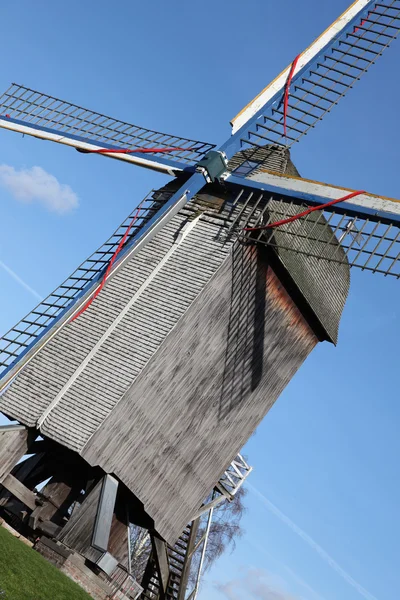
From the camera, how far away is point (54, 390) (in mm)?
16500

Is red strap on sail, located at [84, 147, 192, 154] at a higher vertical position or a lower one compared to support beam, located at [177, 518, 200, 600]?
higher

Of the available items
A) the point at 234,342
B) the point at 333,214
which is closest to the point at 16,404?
the point at 234,342

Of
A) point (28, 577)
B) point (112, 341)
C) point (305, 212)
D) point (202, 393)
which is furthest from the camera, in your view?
point (202, 393)

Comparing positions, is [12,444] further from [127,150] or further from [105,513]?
[127,150]

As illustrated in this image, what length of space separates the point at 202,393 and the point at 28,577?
5.82 m

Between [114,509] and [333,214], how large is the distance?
7.26 meters

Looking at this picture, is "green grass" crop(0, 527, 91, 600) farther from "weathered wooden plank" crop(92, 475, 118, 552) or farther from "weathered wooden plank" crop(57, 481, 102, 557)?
"weathered wooden plank" crop(92, 475, 118, 552)

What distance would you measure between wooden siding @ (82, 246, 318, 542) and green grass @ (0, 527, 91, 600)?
2154 millimetres

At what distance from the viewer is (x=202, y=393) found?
17.6m

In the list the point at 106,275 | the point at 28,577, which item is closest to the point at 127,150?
the point at 106,275

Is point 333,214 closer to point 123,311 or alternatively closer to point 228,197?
point 228,197

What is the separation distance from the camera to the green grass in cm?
1202

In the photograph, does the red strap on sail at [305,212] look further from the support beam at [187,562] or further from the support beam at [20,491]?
the support beam at [187,562]

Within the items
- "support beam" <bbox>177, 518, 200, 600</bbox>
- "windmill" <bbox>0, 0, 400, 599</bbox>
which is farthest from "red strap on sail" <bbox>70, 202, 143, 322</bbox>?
"support beam" <bbox>177, 518, 200, 600</bbox>
